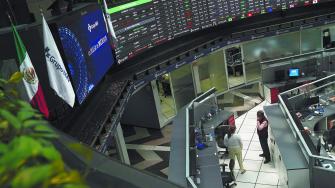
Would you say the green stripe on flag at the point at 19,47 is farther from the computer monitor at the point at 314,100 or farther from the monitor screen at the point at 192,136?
the computer monitor at the point at 314,100

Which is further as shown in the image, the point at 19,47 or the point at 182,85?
the point at 182,85

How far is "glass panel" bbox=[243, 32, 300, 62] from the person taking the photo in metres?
14.2

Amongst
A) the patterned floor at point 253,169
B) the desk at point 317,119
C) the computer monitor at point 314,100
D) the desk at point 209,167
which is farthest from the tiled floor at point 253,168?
the computer monitor at point 314,100

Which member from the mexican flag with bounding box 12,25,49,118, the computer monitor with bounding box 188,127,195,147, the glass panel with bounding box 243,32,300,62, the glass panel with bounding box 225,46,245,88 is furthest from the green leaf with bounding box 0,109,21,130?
the glass panel with bounding box 225,46,245,88

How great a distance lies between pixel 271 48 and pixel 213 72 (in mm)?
2579

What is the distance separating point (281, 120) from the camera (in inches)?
353

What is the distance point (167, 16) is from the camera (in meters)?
11.2

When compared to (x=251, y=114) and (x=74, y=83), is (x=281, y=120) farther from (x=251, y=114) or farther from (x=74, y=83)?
(x=74, y=83)

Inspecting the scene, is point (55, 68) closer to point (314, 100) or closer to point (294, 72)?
point (314, 100)

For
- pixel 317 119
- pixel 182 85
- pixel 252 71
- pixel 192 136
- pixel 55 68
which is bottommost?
pixel 252 71

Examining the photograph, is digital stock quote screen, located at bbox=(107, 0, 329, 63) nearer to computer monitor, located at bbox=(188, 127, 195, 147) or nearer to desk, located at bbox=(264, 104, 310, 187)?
computer monitor, located at bbox=(188, 127, 195, 147)

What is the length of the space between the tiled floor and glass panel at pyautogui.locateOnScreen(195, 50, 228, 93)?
9.99 feet

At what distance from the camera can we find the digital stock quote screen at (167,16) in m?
9.69

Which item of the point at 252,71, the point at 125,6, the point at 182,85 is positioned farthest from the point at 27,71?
the point at 252,71
